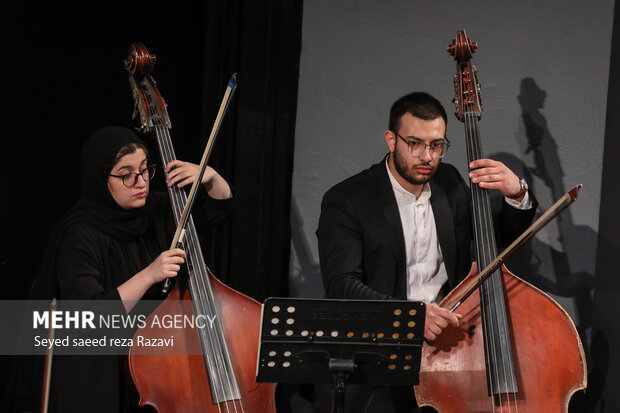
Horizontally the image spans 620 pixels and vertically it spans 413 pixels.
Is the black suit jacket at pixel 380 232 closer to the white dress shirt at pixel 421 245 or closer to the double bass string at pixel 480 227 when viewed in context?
the white dress shirt at pixel 421 245

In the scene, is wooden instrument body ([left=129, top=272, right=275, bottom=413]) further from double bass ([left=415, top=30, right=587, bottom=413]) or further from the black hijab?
double bass ([left=415, top=30, right=587, bottom=413])

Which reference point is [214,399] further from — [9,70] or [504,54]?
[504,54]

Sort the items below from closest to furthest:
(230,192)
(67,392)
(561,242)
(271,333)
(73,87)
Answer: (271,333) < (67,392) < (230,192) < (73,87) < (561,242)

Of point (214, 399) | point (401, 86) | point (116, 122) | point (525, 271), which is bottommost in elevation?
point (214, 399)

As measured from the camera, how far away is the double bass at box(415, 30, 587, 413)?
2.32 meters

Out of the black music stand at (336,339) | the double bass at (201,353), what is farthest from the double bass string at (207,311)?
the black music stand at (336,339)

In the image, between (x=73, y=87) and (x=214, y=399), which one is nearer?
(x=214, y=399)

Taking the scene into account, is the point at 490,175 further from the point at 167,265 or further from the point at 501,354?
the point at 167,265

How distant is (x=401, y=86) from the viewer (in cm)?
337

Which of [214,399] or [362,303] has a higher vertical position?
[362,303]

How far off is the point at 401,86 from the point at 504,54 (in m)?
0.43

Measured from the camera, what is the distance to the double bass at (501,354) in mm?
2316

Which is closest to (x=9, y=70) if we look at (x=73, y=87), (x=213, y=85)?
(x=73, y=87)

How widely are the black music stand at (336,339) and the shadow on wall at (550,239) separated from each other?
125 cm
